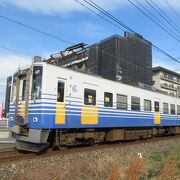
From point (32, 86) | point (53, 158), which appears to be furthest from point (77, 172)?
point (32, 86)

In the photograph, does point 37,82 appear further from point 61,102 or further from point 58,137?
point 58,137

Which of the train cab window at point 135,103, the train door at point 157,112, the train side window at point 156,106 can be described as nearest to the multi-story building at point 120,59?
the train door at point 157,112

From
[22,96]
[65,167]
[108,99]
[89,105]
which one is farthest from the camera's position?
[108,99]

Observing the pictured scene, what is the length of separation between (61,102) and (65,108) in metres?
0.31

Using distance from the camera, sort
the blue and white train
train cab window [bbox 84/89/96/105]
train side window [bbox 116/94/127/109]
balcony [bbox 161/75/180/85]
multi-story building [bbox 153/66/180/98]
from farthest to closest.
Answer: balcony [bbox 161/75/180/85]
multi-story building [bbox 153/66/180/98]
train side window [bbox 116/94/127/109]
train cab window [bbox 84/89/96/105]
the blue and white train

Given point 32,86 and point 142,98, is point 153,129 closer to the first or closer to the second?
point 142,98

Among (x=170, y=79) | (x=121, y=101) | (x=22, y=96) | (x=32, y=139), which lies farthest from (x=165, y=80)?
(x=32, y=139)

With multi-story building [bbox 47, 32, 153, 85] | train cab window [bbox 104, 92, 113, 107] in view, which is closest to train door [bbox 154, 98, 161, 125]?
train cab window [bbox 104, 92, 113, 107]

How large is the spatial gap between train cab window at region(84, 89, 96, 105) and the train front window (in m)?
2.39

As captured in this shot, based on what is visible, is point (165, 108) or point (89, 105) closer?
point (89, 105)

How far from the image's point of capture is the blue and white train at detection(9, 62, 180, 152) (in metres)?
11.0

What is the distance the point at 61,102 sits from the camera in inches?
453

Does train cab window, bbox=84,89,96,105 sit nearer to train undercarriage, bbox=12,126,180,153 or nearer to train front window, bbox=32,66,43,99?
train undercarriage, bbox=12,126,180,153

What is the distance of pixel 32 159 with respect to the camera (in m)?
9.73
